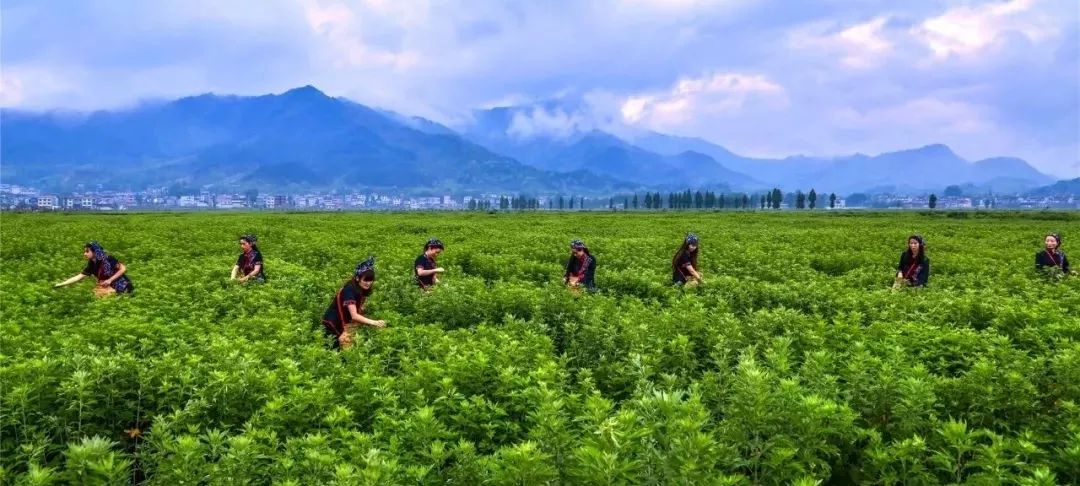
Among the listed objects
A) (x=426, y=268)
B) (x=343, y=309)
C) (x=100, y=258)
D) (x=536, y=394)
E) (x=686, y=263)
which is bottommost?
(x=536, y=394)

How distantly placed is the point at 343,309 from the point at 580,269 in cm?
623

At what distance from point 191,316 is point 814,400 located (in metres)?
10.0

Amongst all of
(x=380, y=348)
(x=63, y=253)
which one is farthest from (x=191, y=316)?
(x=63, y=253)

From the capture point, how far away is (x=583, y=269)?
14.8 metres

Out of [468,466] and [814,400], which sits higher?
[814,400]

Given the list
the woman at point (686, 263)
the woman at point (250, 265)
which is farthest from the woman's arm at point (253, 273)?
the woman at point (686, 263)

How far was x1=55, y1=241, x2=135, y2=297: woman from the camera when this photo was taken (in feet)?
43.2

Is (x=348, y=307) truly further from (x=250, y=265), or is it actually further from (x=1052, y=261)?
(x=1052, y=261)

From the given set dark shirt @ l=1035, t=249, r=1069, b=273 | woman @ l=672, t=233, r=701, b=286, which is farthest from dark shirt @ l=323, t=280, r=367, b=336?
dark shirt @ l=1035, t=249, r=1069, b=273

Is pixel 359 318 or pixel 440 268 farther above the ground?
pixel 440 268

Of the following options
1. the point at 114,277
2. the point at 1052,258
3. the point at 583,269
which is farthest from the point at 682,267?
the point at 114,277

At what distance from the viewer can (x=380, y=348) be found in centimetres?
938

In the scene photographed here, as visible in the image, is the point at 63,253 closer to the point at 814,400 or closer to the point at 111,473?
the point at 111,473

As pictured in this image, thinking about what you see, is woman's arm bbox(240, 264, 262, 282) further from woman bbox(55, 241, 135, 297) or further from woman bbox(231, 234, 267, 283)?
woman bbox(55, 241, 135, 297)
